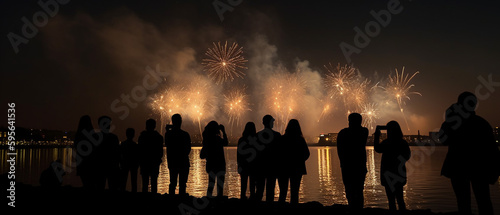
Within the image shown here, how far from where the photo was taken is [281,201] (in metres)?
9.18

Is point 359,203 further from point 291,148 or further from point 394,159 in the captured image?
point 291,148

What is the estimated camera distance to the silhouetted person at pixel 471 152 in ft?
21.3

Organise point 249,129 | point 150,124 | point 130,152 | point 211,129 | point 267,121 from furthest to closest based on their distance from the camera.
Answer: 1. point 130,152
2. point 150,124
3. point 211,129
4. point 249,129
5. point 267,121

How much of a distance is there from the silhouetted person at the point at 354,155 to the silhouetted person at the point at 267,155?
5.45 feet

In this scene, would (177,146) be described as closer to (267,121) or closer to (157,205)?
(157,205)

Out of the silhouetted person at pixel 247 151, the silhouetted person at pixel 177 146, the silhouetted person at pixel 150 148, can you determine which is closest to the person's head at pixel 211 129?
the silhouetted person at pixel 177 146

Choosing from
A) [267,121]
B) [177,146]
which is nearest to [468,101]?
[267,121]

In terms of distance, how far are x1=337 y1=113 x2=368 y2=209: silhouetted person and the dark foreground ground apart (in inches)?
16.8

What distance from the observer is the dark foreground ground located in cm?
820

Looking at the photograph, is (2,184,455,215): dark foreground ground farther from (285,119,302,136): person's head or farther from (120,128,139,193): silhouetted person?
(285,119,302,136): person's head

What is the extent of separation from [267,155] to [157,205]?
297cm

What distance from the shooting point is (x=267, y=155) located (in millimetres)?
9297

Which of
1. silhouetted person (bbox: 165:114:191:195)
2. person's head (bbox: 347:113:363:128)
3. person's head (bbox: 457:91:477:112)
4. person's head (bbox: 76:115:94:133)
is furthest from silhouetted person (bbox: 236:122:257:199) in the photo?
person's head (bbox: 457:91:477:112)

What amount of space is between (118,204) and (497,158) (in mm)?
8060
